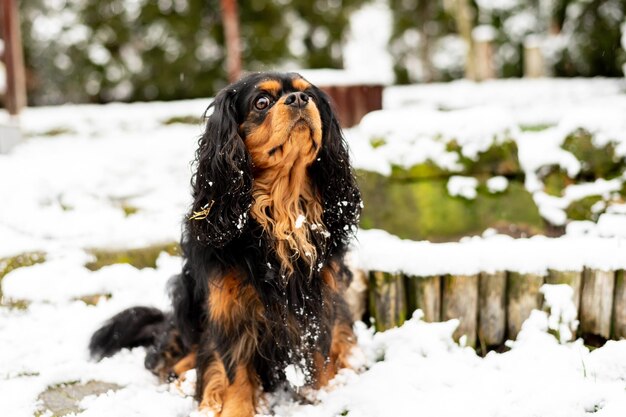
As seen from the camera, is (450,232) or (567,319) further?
(450,232)

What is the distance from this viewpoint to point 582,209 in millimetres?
4305

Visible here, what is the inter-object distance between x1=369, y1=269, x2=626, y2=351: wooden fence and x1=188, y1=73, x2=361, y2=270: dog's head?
2.58 ft

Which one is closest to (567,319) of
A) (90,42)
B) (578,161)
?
(578,161)

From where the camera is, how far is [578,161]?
4.62 meters

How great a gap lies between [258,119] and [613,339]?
2.22 metres

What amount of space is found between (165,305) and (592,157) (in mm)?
3304

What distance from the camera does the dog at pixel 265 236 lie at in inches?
101

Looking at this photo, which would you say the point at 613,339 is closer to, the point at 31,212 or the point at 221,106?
the point at 221,106

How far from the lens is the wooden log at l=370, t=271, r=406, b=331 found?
11.1ft

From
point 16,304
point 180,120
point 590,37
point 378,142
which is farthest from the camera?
point 590,37

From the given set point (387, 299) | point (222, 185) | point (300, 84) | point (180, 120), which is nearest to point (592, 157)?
point (387, 299)

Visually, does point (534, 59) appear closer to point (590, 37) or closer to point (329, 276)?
point (590, 37)

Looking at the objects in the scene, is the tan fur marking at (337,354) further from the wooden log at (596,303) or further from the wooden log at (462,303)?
the wooden log at (596,303)

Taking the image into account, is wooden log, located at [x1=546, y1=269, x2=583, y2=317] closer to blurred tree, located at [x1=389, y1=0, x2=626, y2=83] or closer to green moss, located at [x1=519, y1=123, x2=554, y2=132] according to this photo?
green moss, located at [x1=519, y1=123, x2=554, y2=132]
